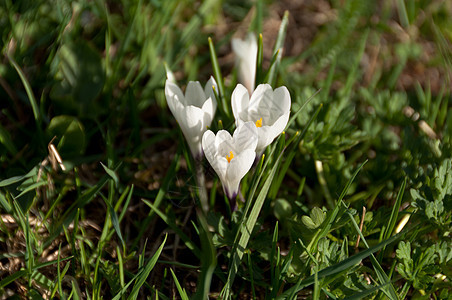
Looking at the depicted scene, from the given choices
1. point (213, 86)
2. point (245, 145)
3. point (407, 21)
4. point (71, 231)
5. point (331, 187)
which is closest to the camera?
point (245, 145)

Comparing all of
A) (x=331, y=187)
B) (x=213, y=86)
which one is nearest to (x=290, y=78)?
(x=331, y=187)

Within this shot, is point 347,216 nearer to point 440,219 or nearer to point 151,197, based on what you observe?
point 440,219

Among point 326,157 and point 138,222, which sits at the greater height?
point 326,157

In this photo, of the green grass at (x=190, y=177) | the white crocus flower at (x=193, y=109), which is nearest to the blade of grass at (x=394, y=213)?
the green grass at (x=190, y=177)

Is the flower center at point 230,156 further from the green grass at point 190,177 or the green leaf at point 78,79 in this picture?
the green leaf at point 78,79

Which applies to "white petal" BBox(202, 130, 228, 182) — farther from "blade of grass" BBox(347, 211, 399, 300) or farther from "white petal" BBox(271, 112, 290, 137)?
"blade of grass" BBox(347, 211, 399, 300)

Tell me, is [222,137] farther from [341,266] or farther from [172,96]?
[341,266]
